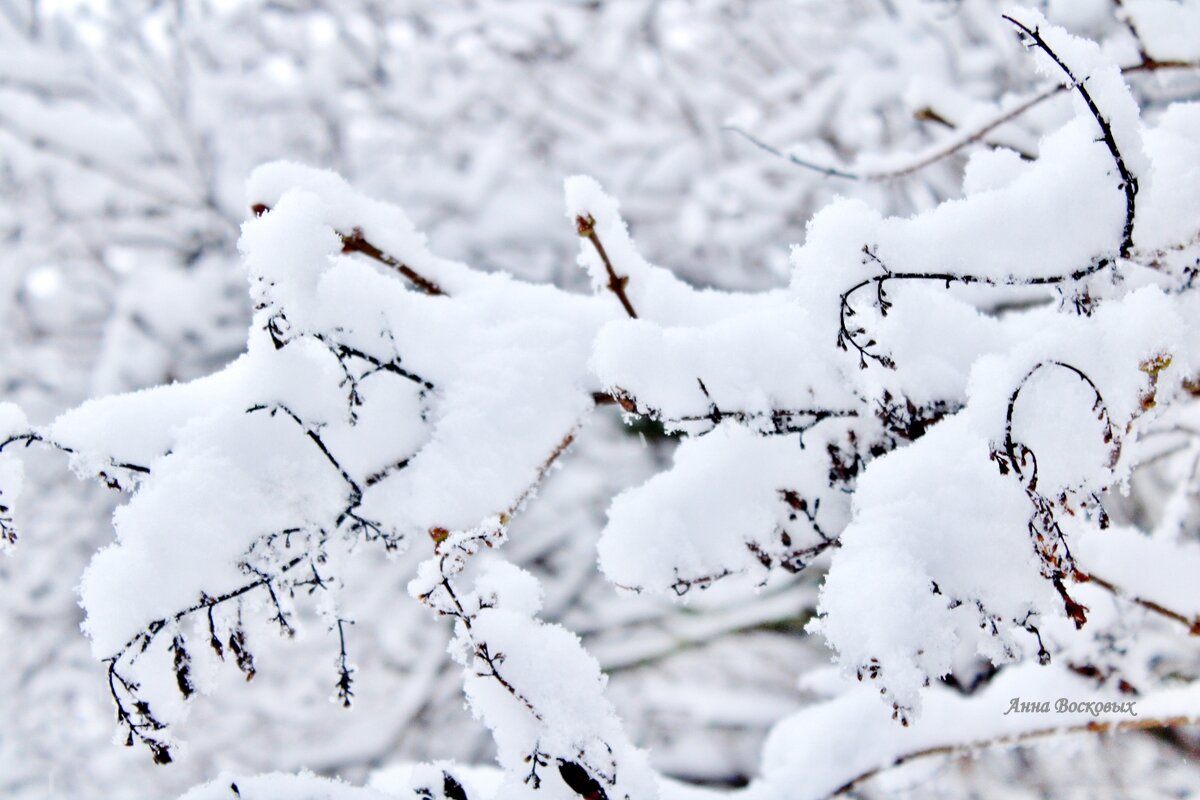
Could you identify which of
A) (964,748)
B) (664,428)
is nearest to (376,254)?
(664,428)

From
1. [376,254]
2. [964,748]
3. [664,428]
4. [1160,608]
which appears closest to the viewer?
[664,428]

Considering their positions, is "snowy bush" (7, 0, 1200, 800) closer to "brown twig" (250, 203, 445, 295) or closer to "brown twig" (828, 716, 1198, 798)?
"brown twig" (250, 203, 445, 295)

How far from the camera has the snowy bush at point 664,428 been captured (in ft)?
2.82

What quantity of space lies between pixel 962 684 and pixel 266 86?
505 centimetres

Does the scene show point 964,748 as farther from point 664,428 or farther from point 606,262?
point 606,262

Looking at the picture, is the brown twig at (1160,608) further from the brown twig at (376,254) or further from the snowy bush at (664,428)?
the brown twig at (376,254)

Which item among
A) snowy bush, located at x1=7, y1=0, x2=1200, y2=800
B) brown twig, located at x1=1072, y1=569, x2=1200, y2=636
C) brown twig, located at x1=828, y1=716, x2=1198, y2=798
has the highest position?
snowy bush, located at x1=7, y1=0, x2=1200, y2=800

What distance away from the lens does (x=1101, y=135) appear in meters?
0.90

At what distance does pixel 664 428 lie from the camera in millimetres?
1021

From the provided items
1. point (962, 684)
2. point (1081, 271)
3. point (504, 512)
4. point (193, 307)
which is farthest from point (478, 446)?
point (193, 307)

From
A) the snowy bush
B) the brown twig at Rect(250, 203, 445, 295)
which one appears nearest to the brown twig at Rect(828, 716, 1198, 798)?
the snowy bush

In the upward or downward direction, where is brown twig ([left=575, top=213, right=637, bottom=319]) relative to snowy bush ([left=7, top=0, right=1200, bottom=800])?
upward

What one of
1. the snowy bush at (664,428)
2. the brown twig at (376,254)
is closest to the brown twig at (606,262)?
the snowy bush at (664,428)

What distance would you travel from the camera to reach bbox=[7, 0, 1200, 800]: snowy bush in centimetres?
86
